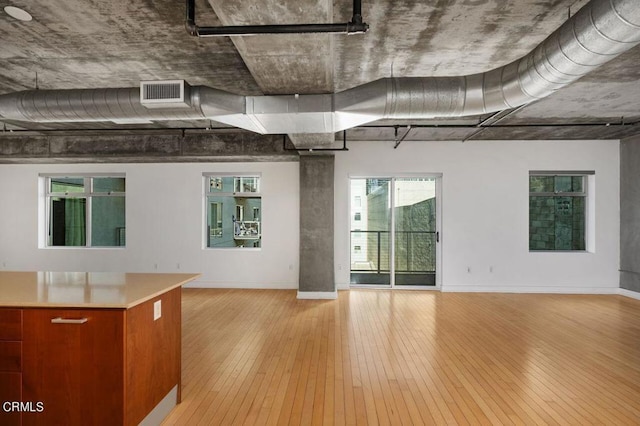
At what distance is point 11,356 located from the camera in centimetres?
201

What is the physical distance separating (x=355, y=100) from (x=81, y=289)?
2.87 meters

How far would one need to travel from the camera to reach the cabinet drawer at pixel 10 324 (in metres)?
2.01

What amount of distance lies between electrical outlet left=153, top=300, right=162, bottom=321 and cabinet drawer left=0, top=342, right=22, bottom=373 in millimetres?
739

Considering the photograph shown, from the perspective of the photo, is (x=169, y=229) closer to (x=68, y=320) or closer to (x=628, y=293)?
(x=68, y=320)

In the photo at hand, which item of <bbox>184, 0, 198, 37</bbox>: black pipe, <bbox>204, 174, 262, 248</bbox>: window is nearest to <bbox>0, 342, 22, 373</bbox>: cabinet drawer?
<bbox>184, 0, 198, 37</bbox>: black pipe

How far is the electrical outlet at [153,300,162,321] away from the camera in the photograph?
7.64ft

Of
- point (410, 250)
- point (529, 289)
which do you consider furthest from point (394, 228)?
point (529, 289)

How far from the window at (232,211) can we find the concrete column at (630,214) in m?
7.33

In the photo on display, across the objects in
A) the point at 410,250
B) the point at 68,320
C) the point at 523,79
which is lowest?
the point at 410,250

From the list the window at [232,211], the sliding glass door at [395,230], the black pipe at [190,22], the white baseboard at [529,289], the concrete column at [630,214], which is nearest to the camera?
the black pipe at [190,22]

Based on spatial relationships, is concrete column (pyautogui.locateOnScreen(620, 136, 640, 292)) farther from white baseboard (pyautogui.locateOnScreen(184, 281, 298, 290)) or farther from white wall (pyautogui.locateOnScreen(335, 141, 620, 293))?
white baseboard (pyautogui.locateOnScreen(184, 281, 298, 290))

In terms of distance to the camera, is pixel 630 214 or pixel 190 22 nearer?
pixel 190 22

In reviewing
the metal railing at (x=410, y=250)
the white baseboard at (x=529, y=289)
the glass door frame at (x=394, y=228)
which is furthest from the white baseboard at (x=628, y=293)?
the metal railing at (x=410, y=250)

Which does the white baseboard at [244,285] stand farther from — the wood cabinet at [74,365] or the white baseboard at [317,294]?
the wood cabinet at [74,365]
